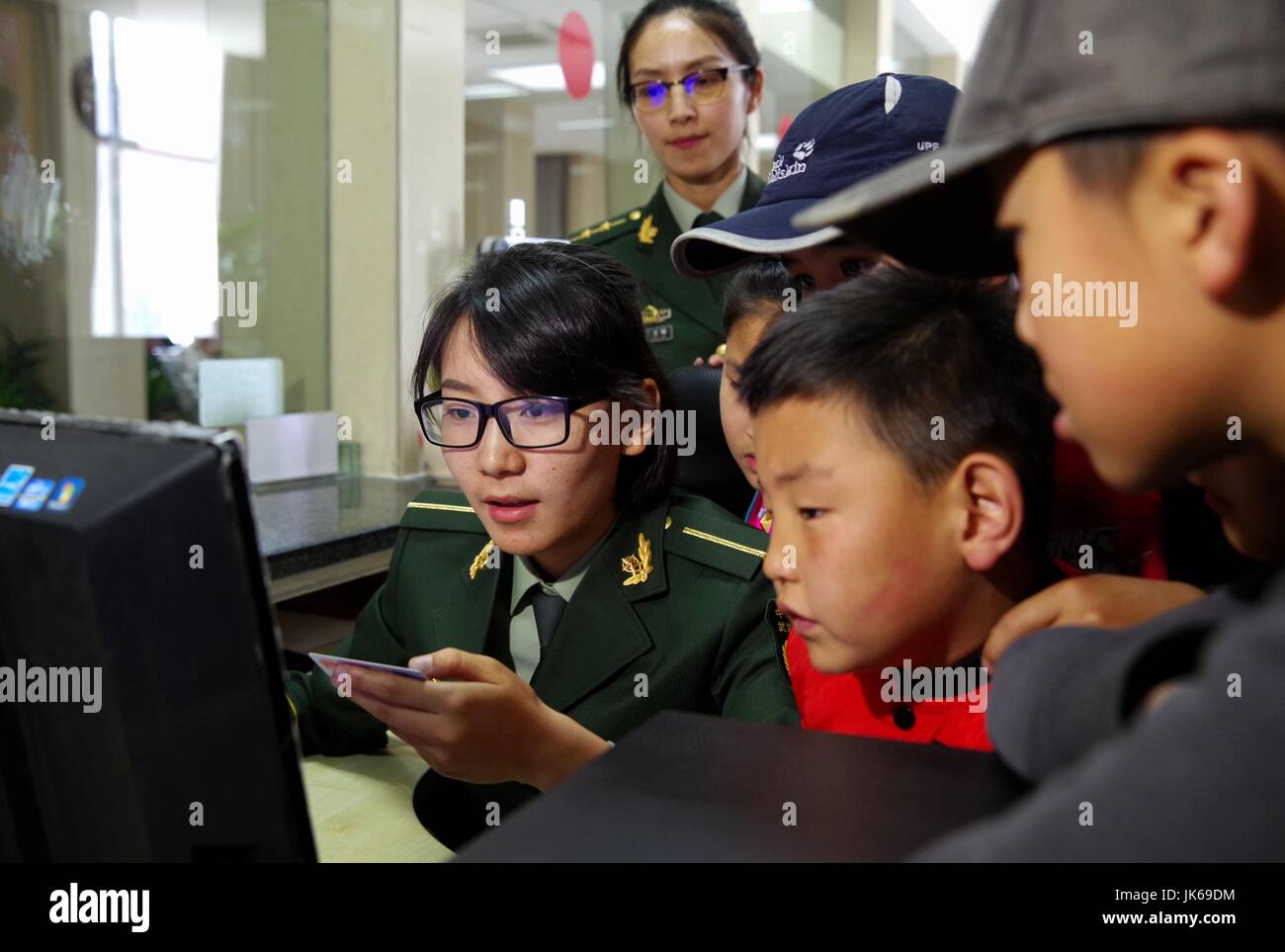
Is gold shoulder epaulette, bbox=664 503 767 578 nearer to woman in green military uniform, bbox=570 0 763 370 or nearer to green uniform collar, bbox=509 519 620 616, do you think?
green uniform collar, bbox=509 519 620 616

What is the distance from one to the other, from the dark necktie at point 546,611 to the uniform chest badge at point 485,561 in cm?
6

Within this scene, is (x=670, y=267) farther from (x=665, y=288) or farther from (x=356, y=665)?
(x=356, y=665)

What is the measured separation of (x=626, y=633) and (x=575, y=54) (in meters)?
3.01

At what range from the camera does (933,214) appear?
0.54 m

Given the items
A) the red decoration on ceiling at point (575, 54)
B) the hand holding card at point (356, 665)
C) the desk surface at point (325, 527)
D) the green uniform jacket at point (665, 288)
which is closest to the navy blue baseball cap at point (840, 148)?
the hand holding card at point (356, 665)

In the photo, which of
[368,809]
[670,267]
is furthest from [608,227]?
[368,809]

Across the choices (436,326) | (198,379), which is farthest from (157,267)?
(436,326)

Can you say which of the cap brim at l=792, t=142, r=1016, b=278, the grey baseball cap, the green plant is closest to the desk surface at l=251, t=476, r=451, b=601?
the green plant

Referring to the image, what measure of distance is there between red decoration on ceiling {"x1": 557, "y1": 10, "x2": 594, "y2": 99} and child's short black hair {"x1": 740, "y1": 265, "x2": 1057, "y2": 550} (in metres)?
3.15

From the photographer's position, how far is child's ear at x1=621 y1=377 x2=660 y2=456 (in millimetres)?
1321

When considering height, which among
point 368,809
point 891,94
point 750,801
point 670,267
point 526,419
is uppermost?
point 891,94

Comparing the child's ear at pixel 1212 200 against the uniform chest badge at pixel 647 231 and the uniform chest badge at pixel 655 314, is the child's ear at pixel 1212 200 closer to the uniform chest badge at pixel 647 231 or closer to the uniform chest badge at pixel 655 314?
the uniform chest badge at pixel 655 314

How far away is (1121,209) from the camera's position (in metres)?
0.41
